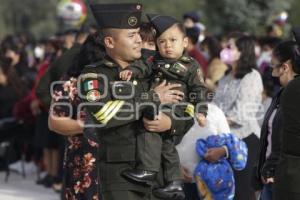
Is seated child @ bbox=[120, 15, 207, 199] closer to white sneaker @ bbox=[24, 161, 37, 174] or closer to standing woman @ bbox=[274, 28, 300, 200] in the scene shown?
standing woman @ bbox=[274, 28, 300, 200]

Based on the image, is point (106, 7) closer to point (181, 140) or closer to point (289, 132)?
point (289, 132)

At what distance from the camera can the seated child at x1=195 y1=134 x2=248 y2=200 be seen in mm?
6711

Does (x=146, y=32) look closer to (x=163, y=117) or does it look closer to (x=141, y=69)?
(x=141, y=69)

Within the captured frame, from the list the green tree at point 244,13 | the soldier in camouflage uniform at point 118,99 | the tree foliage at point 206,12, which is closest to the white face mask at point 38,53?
the tree foliage at point 206,12

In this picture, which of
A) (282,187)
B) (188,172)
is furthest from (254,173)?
(282,187)

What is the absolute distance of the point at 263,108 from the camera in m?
8.99

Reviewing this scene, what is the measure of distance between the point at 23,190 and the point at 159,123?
7.54 m

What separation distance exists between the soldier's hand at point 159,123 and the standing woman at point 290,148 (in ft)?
2.60

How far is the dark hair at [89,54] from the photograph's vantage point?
624 centimetres

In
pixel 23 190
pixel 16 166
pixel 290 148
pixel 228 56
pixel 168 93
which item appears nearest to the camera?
pixel 168 93

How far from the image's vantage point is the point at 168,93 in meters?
5.02

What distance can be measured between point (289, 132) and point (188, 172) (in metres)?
1.80

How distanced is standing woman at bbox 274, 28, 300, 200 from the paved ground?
6.46 m

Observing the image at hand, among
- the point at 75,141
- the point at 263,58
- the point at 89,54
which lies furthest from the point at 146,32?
the point at 263,58
